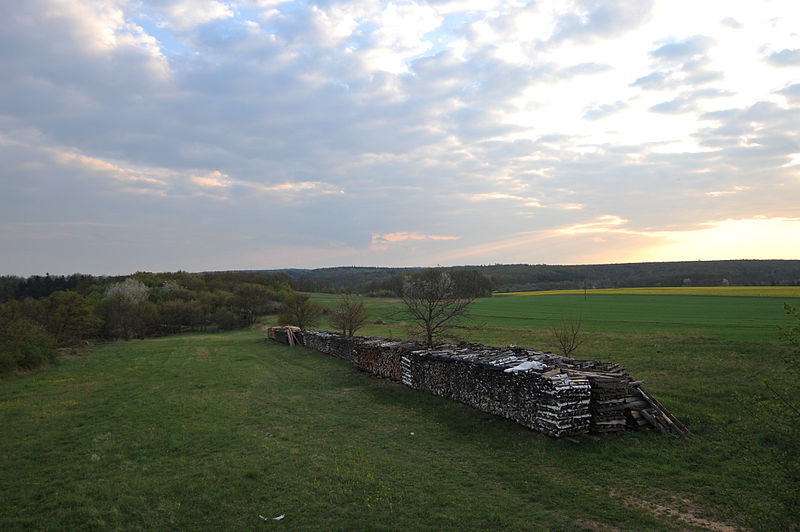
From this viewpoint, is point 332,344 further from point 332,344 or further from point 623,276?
point 623,276

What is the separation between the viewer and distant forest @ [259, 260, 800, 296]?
8200cm

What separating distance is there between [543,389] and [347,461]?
5031mm

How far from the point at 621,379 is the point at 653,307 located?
48.9 m

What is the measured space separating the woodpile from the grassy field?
452 mm

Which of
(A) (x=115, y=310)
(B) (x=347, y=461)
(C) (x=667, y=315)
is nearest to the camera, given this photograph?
(B) (x=347, y=461)

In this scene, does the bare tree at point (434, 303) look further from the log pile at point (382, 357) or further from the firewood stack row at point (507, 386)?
the firewood stack row at point (507, 386)

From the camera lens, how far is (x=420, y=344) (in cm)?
1836

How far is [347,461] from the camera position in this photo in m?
8.77

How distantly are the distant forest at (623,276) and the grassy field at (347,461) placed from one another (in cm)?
5916

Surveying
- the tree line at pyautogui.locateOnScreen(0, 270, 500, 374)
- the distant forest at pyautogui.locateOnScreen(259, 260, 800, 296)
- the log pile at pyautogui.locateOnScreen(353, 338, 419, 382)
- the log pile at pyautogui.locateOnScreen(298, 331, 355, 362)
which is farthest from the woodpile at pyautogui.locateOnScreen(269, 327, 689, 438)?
the distant forest at pyautogui.locateOnScreen(259, 260, 800, 296)

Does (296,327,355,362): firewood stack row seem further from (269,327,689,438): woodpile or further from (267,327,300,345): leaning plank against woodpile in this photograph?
(269,327,689,438): woodpile

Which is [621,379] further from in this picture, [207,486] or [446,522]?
[207,486]

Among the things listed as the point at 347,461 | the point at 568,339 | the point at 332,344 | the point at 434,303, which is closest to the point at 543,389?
the point at 347,461

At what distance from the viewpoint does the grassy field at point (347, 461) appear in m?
6.48
